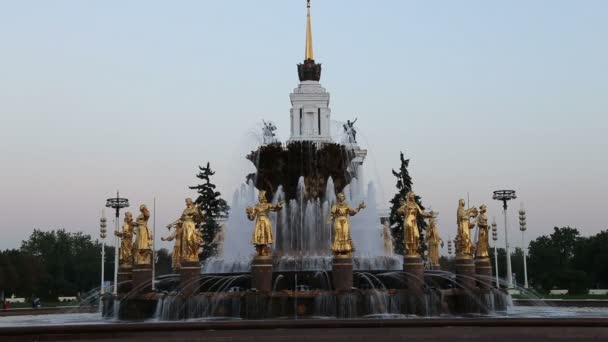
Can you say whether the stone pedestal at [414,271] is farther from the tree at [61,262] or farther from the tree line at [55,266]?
the tree at [61,262]

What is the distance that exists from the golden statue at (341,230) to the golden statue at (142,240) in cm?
602

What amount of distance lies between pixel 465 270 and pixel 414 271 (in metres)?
3.31

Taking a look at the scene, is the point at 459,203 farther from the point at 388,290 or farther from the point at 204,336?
the point at 204,336

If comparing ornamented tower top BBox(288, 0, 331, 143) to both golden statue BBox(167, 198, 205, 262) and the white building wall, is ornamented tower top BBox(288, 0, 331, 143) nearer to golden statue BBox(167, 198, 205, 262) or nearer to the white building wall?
the white building wall

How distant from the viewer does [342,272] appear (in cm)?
1806

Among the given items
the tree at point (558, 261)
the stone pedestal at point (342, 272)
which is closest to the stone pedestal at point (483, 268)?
Result: the stone pedestal at point (342, 272)

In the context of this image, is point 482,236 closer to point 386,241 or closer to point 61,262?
point 386,241

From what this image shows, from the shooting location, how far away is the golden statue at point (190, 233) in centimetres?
1930

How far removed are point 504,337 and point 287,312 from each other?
6.33 m

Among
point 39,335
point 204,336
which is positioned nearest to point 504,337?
point 204,336

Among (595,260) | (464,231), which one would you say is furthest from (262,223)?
(595,260)

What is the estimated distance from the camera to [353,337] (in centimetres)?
1205

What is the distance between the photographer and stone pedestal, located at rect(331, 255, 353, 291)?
18.0 m

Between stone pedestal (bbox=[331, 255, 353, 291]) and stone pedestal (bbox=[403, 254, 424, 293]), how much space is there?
5.66ft
